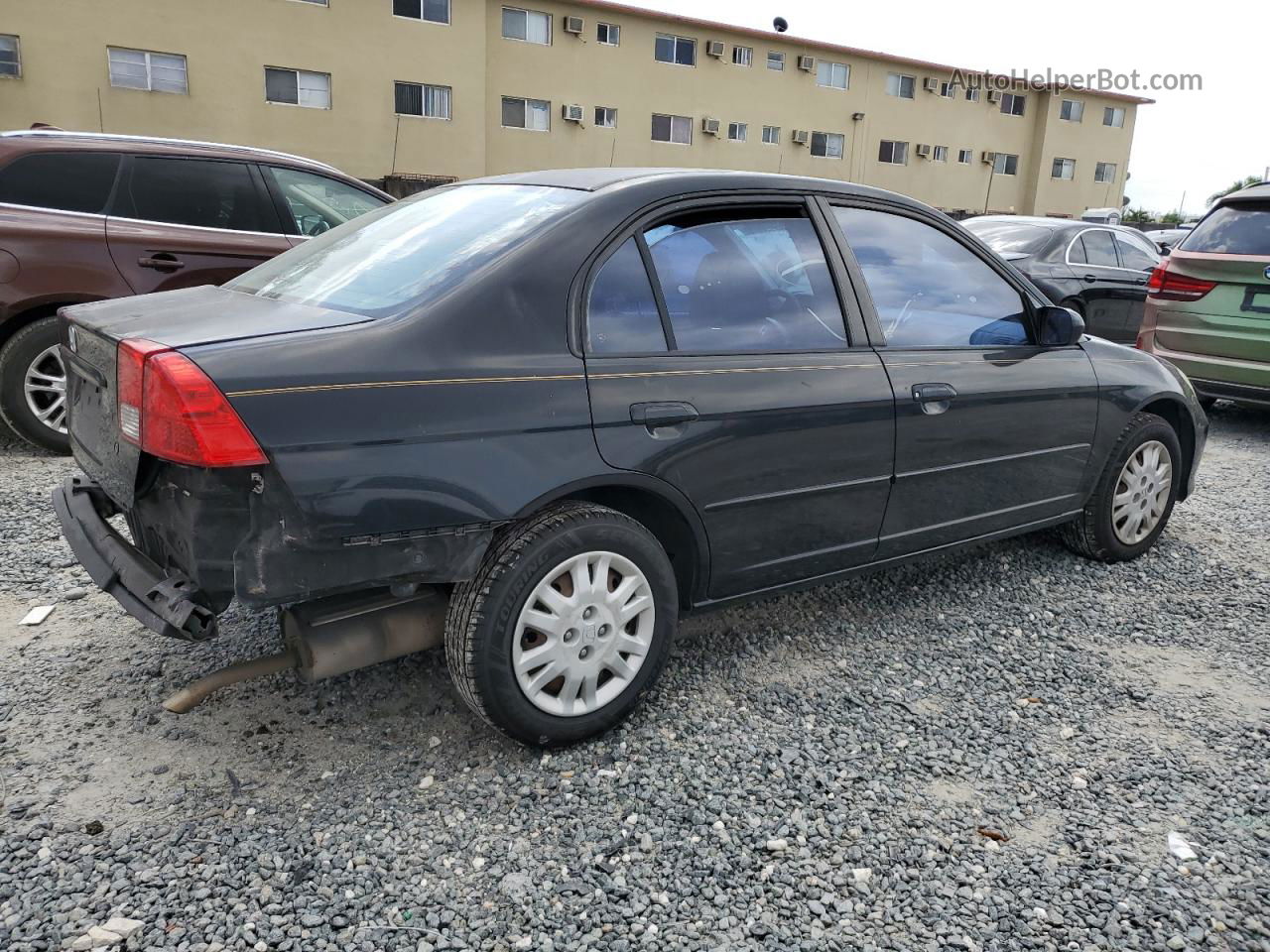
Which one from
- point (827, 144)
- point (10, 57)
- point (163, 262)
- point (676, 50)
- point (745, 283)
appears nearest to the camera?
point (745, 283)

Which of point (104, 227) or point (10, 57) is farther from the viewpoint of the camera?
point (10, 57)

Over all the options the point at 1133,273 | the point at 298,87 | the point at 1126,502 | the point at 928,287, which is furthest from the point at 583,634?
the point at 298,87

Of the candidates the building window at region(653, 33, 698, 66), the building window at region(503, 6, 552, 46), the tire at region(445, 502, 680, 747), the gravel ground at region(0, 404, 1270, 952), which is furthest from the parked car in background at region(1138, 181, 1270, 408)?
the building window at region(653, 33, 698, 66)

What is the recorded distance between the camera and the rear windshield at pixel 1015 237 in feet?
31.8

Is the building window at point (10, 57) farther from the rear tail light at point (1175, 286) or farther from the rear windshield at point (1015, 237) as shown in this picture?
the rear tail light at point (1175, 286)

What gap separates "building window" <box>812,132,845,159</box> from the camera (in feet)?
110

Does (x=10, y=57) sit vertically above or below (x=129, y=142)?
above

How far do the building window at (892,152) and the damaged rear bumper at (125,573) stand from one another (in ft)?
119

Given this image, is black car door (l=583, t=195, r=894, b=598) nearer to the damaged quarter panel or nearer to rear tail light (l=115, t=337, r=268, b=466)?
the damaged quarter panel

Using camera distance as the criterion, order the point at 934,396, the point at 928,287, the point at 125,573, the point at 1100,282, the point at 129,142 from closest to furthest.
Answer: the point at 125,573, the point at 934,396, the point at 928,287, the point at 129,142, the point at 1100,282

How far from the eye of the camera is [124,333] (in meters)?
2.51

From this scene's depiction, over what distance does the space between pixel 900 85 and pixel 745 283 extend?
36.2 metres

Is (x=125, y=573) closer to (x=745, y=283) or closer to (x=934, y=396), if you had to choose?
(x=745, y=283)

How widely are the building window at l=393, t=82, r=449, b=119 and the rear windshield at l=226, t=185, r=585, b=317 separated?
2345 centimetres
